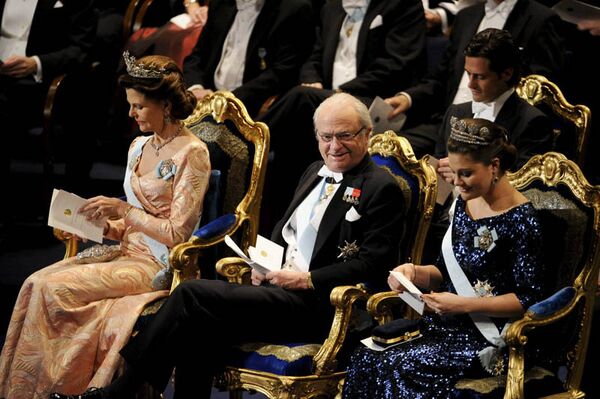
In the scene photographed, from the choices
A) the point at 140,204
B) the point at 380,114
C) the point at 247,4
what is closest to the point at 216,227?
the point at 140,204

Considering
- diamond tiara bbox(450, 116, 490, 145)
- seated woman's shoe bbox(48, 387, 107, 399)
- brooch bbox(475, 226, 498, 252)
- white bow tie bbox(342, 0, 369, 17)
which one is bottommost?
seated woman's shoe bbox(48, 387, 107, 399)

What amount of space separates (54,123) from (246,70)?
114 cm

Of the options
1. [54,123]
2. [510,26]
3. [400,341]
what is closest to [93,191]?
[54,123]

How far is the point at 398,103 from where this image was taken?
5.71 meters

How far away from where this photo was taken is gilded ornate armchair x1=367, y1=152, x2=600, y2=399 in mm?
3865

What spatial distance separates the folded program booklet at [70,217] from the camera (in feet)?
15.2

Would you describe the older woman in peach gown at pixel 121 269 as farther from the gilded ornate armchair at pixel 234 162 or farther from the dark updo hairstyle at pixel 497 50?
the dark updo hairstyle at pixel 497 50

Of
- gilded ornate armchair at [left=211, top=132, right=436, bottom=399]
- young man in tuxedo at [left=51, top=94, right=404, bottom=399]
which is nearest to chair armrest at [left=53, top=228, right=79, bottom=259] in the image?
young man in tuxedo at [left=51, top=94, right=404, bottom=399]

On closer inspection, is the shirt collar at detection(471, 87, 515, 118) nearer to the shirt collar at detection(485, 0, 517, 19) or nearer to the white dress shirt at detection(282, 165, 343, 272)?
the white dress shirt at detection(282, 165, 343, 272)

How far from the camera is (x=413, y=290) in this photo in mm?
3844

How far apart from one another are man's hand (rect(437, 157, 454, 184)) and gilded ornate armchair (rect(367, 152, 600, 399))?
0.44m

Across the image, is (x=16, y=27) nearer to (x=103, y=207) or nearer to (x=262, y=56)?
(x=262, y=56)

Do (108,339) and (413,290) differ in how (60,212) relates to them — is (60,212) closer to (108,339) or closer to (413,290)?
(108,339)

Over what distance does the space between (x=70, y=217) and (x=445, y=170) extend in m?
1.52
